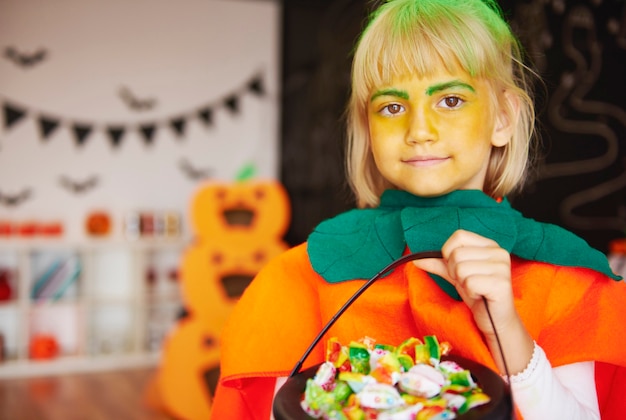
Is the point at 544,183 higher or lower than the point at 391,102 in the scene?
lower

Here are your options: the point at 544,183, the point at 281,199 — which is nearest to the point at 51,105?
the point at 281,199

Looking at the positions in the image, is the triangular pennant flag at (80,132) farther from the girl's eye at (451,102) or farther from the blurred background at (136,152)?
the girl's eye at (451,102)

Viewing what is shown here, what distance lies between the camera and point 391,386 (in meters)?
0.58

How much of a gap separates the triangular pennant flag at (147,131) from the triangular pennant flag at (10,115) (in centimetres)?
79

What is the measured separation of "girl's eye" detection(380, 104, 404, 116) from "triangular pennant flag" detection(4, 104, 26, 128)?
13.1ft

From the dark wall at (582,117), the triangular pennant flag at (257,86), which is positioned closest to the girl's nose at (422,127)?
the dark wall at (582,117)

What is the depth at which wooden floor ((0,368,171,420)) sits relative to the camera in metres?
3.23

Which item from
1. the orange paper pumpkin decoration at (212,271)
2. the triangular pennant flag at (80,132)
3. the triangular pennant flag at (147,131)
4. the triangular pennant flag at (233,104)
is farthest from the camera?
the triangular pennant flag at (233,104)

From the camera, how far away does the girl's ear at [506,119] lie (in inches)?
32.2

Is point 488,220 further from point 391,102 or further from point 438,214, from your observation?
point 391,102

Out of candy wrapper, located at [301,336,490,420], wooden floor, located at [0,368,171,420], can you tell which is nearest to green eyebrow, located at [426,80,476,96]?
candy wrapper, located at [301,336,490,420]

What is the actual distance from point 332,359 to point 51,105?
13.6 ft

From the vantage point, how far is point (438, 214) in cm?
76

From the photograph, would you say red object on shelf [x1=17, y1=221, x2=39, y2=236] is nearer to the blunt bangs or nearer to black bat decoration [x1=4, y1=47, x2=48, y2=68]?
black bat decoration [x1=4, y1=47, x2=48, y2=68]
